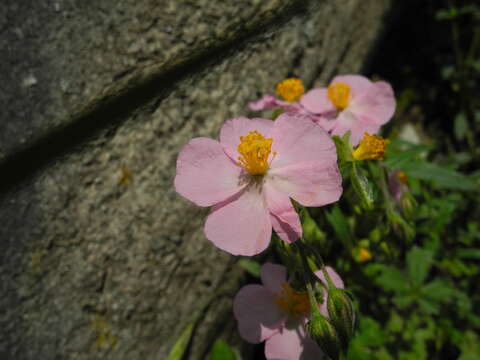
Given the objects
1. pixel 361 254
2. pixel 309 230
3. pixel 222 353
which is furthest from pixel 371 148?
pixel 222 353

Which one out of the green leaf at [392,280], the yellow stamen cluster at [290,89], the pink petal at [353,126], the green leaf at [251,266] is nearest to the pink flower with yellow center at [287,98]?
the yellow stamen cluster at [290,89]

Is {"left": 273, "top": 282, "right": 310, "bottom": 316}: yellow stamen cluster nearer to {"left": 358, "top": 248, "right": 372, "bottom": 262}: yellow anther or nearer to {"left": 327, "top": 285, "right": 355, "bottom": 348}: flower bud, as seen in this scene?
{"left": 327, "top": 285, "right": 355, "bottom": 348}: flower bud

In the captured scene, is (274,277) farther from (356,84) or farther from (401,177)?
(356,84)

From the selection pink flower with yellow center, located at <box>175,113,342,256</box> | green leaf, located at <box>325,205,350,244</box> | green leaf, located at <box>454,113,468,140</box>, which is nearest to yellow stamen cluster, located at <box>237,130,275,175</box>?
pink flower with yellow center, located at <box>175,113,342,256</box>

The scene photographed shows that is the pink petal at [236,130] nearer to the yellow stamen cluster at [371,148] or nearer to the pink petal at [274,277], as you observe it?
the yellow stamen cluster at [371,148]

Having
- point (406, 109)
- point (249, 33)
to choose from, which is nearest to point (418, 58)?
point (406, 109)

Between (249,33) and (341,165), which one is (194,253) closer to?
(341,165)
